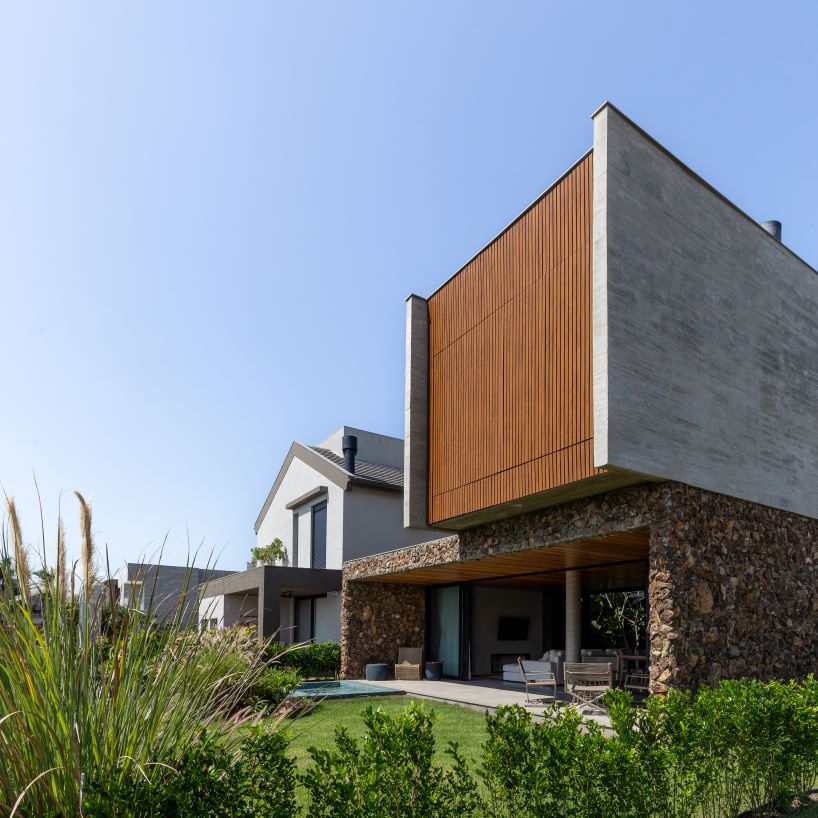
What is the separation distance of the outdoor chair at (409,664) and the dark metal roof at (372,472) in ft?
16.7

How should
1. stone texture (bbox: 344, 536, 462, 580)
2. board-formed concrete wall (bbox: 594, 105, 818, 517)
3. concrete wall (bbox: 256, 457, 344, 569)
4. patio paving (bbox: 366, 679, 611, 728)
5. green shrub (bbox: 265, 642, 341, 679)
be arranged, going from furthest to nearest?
concrete wall (bbox: 256, 457, 344, 569), green shrub (bbox: 265, 642, 341, 679), stone texture (bbox: 344, 536, 462, 580), patio paving (bbox: 366, 679, 611, 728), board-formed concrete wall (bbox: 594, 105, 818, 517)

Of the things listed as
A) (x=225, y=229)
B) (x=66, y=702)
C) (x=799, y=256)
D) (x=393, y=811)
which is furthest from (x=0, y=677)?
(x=799, y=256)

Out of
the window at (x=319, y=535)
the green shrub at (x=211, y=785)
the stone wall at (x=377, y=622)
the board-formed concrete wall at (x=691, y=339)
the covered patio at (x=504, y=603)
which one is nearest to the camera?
the green shrub at (x=211, y=785)

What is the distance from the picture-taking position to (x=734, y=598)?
980cm

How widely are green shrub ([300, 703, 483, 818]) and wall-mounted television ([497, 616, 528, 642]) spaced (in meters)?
15.6

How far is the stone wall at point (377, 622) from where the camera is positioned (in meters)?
18.0

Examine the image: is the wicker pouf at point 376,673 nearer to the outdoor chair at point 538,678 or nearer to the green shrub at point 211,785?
the outdoor chair at point 538,678

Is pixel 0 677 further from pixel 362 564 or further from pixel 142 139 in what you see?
pixel 362 564

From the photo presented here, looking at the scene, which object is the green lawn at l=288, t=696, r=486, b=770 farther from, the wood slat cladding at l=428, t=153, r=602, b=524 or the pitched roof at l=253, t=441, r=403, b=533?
the pitched roof at l=253, t=441, r=403, b=533

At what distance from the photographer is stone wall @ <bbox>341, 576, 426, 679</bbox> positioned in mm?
18047

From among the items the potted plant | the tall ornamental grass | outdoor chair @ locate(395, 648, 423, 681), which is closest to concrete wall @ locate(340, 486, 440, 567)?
outdoor chair @ locate(395, 648, 423, 681)

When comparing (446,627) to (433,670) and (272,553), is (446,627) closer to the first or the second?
(433,670)

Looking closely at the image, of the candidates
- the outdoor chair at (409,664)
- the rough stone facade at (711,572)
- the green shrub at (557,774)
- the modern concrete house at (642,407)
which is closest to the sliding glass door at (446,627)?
the outdoor chair at (409,664)

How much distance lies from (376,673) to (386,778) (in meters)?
14.3
